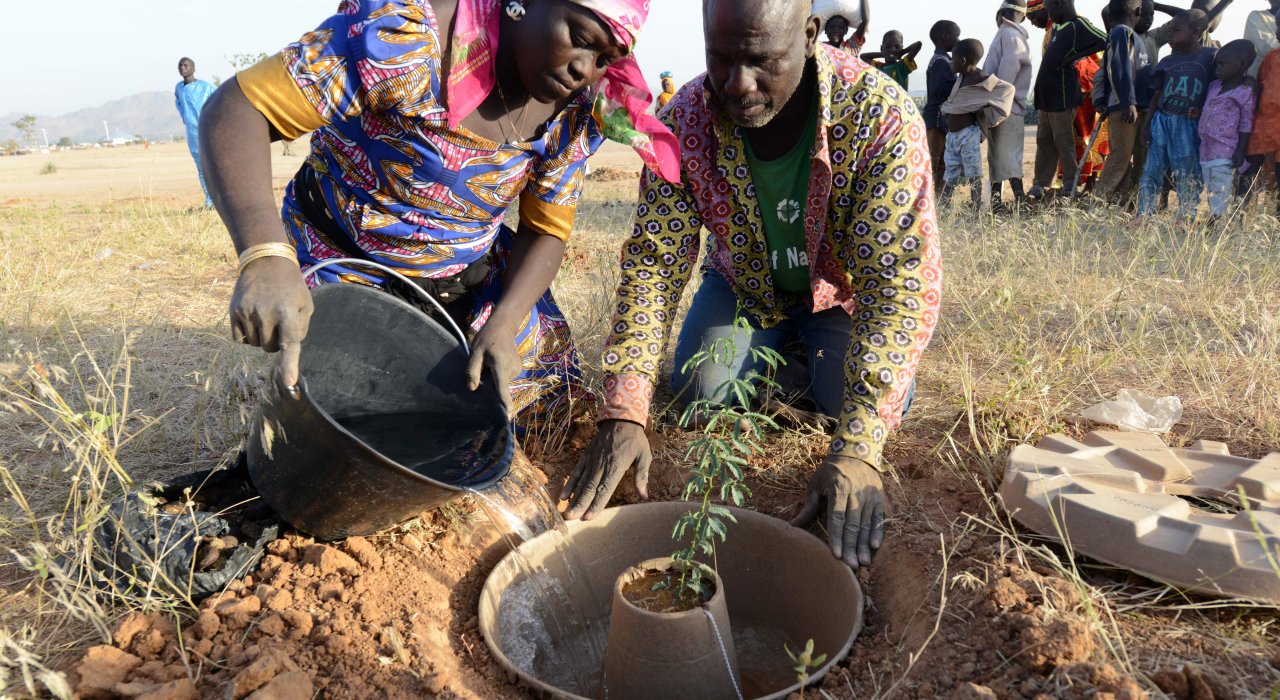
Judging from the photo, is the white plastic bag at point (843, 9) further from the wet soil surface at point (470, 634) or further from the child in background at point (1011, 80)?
the wet soil surface at point (470, 634)

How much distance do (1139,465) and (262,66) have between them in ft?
7.37

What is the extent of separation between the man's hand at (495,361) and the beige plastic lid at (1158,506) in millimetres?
1211

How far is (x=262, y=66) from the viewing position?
178 cm

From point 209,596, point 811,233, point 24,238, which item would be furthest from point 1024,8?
point 24,238

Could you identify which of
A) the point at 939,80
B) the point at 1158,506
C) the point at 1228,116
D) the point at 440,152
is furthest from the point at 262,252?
the point at 939,80

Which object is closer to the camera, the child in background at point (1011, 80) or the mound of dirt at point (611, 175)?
the child in background at point (1011, 80)

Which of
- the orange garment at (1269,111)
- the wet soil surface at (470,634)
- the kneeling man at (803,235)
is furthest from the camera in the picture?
the orange garment at (1269,111)

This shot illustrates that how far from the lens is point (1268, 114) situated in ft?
18.0

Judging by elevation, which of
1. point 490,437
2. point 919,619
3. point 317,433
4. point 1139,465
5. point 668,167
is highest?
point 668,167

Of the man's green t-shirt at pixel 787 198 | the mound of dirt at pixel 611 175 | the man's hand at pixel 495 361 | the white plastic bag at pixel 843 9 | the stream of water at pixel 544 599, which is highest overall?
the white plastic bag at pixel 843 9

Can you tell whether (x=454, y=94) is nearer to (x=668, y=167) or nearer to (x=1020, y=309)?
(x=668, y=167)

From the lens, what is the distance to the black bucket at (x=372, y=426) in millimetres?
1592

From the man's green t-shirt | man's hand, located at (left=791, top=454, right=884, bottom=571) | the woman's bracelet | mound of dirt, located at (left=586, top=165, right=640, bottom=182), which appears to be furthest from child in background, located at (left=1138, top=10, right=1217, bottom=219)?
mound of dirt, located at (left=586, top=165, right=640, bottom=182)

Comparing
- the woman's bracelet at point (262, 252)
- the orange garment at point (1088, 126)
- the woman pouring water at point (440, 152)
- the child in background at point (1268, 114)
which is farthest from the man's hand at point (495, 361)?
the orange garment at point (1088, 126)
